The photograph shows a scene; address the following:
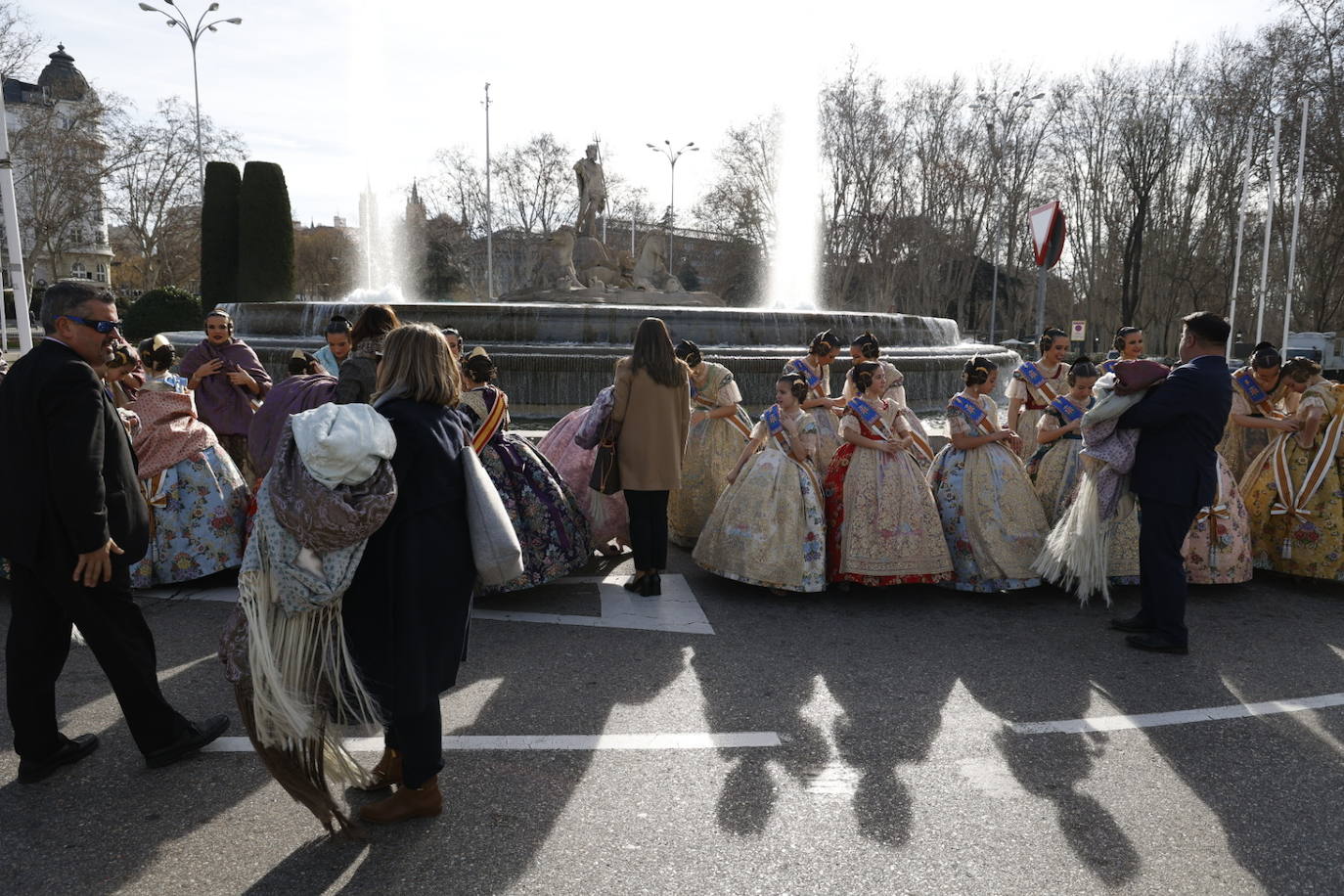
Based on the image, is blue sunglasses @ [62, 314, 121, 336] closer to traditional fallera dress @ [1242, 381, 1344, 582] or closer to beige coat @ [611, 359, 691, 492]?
beige coat @ [611, 359, 691, 492]

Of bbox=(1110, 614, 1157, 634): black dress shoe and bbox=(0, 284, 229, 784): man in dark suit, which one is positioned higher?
bbox=(0, 284, 229, 784): man in dark suit

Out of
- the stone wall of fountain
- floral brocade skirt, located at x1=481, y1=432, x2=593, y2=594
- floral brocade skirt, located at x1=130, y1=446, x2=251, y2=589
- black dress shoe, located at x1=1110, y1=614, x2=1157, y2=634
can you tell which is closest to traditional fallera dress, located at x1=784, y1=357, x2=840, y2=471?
floral brocade skirt, located at x1=481, y1=432, x2=593, y2=594

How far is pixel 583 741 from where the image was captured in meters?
3.67

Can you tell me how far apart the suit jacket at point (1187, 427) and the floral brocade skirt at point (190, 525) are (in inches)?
221

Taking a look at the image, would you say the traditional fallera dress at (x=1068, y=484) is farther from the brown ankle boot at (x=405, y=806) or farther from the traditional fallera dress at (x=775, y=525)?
the brown ankle boot at (x=405, y=806)

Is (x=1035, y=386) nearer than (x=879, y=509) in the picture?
No

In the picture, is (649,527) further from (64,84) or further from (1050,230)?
(64,84)

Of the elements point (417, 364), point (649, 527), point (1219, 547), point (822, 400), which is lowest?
point (1219, 547)

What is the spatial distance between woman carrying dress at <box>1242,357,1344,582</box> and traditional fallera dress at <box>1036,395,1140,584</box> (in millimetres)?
1192

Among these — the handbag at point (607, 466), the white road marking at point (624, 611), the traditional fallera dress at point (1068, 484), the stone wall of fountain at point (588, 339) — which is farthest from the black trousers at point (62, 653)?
the stone wall of fountain at point (588, 339)

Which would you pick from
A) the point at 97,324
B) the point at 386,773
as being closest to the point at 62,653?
the point at 97,324

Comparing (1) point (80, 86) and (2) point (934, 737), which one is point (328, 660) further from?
(1) point (80, 86)

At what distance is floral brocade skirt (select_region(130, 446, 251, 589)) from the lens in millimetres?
5598

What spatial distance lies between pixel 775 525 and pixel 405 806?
10.4 feet
